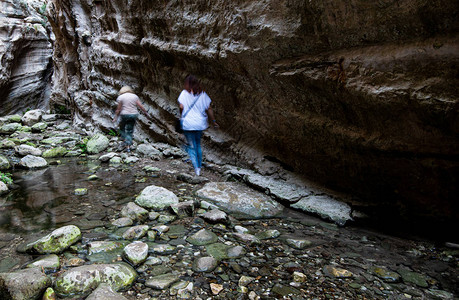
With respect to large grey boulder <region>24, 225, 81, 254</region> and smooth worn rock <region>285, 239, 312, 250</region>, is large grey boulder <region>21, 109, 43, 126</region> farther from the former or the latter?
smooth worn rock <region>285, 239, 312, 250</region>

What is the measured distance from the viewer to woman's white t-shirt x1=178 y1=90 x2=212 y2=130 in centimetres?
447

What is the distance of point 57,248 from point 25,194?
2.35 metres

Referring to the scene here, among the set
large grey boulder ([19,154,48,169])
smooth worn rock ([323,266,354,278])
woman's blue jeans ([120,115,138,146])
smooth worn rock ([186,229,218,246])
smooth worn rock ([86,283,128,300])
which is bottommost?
large grey boulder ([19,154,48,169])

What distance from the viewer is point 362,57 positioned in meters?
3.02

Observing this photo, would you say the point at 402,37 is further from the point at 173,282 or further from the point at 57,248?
the point at 57,248

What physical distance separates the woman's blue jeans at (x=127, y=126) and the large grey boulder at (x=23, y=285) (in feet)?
17.6

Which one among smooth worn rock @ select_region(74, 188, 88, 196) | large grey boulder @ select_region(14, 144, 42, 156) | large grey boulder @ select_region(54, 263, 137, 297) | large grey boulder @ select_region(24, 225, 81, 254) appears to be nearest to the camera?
large grey boulder @ select_region(54, 263, 137, 297)

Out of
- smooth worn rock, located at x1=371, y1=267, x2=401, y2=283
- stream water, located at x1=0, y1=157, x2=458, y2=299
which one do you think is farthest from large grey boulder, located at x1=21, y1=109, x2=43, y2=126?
smooth worn rock, located at x1=371, y1=267, x2=401, y2=283

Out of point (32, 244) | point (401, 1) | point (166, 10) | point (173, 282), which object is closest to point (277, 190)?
point (173, 282)

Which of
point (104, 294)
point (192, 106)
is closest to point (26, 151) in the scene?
point (192, 106)

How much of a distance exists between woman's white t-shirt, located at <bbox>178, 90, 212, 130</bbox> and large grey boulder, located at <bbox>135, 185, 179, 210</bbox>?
1.27 meters

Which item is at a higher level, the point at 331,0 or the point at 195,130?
the point at 331,0

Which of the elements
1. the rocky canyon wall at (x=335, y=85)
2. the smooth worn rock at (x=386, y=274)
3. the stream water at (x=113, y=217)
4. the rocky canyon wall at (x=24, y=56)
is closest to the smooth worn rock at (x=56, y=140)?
the stream water at (x=113, y=217)

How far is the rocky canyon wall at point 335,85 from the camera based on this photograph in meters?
2.67
